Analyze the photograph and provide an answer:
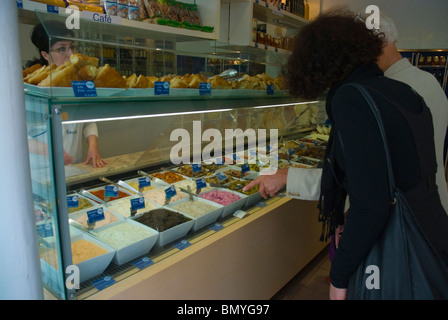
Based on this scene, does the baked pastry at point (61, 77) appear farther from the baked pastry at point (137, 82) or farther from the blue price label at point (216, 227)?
the blue price label at point (216, 227)

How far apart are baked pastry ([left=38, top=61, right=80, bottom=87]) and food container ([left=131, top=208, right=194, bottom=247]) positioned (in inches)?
32.6

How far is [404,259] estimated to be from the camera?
1.20 metres

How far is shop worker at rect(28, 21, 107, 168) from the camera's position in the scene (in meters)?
1.42

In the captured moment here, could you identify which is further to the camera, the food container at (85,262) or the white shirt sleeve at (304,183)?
the white shirt sleeve at (304,183)

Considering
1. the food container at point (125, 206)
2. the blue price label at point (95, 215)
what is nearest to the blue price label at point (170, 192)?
the food container at point (125, 206)

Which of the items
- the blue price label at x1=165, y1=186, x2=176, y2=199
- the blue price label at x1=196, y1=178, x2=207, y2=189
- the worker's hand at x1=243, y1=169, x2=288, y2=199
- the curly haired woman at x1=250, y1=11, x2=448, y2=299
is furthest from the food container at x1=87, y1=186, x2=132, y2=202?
the curly haired woman at x1=250, y1=11, x2=448, y2=299

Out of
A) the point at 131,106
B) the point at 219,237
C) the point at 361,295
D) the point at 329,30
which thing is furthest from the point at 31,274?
the point at 329,30

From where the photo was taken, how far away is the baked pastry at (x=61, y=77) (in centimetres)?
136

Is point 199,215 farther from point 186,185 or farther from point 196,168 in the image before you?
point 196,168

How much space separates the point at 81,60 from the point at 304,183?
4.14 feet

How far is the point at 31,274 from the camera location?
3.90 feet

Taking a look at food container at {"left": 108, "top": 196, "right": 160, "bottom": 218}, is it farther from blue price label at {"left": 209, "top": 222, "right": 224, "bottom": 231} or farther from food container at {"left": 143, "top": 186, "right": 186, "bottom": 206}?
blue price label at {"left": 209, "top": 222, "right": 224, "bottom": 231}

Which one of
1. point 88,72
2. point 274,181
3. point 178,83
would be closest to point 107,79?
point 88,72

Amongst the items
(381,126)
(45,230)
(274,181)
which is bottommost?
(45,230)
